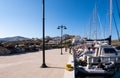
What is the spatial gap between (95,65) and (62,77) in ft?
22.1

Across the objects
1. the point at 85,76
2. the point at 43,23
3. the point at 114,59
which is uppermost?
the point at 43,23

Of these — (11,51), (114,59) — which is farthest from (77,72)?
(11,51)

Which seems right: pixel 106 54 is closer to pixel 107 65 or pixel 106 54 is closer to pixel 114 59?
pixel 114 59

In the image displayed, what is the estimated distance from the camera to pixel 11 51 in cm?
3991

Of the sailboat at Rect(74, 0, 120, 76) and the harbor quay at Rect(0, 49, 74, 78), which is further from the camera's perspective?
the sailboat at Rect(74, 0, 120, 76)

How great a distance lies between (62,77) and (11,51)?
30384 mm

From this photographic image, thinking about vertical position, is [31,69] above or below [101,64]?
below

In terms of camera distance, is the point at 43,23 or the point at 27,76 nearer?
the point at 27,76

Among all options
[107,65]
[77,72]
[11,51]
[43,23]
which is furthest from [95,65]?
[11,51]

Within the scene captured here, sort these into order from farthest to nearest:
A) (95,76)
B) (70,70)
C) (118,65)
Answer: (118,65)
(95,76)
(70,70)

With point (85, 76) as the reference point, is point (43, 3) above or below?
above

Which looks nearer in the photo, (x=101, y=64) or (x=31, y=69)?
(x=31, y=69)

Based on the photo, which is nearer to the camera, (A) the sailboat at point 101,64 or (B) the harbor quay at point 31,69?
(B) the harbor quay at point 31,69

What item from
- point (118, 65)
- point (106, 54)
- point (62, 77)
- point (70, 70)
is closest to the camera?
point (62, 77)
